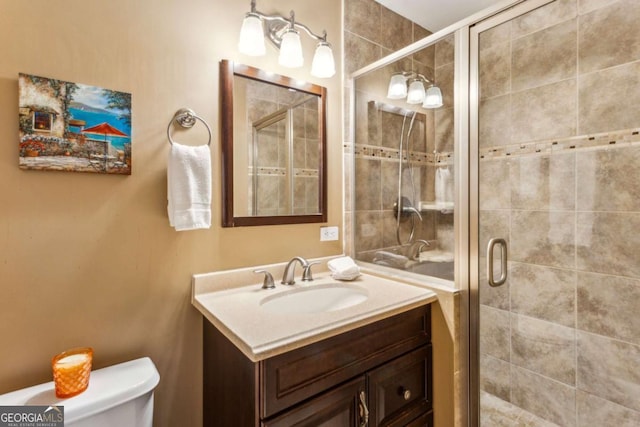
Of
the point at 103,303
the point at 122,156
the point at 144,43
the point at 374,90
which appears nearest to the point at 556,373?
the point at 374,90

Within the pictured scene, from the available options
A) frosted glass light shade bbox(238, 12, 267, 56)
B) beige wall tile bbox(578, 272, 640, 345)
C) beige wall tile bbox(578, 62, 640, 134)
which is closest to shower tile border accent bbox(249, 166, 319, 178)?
frosted glass light shade bbox(238, 12, 267, 56)

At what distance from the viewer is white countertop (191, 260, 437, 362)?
2.91 feet

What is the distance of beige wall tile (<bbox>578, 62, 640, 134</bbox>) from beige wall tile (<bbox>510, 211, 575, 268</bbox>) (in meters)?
0.44

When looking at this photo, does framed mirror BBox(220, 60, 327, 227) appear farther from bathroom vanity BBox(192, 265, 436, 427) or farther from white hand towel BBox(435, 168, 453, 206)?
white hand towel BBox(435, 168, 453, 206)

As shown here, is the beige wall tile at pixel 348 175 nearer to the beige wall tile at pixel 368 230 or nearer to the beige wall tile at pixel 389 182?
the beige wall tile at pixel 368 230

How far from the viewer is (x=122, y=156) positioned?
1115 mm

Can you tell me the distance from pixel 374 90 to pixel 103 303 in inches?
65.5

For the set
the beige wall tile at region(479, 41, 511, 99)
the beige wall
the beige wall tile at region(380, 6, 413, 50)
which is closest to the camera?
the beige wall

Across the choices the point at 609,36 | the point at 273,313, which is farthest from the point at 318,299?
the point at 609,36

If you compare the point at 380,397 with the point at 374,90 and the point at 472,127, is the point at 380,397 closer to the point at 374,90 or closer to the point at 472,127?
the point at 472,127

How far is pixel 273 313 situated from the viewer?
111 cm

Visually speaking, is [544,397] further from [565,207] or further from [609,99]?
[609,99]

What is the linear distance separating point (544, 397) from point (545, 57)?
179 cm

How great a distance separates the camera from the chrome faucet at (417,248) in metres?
1.55
